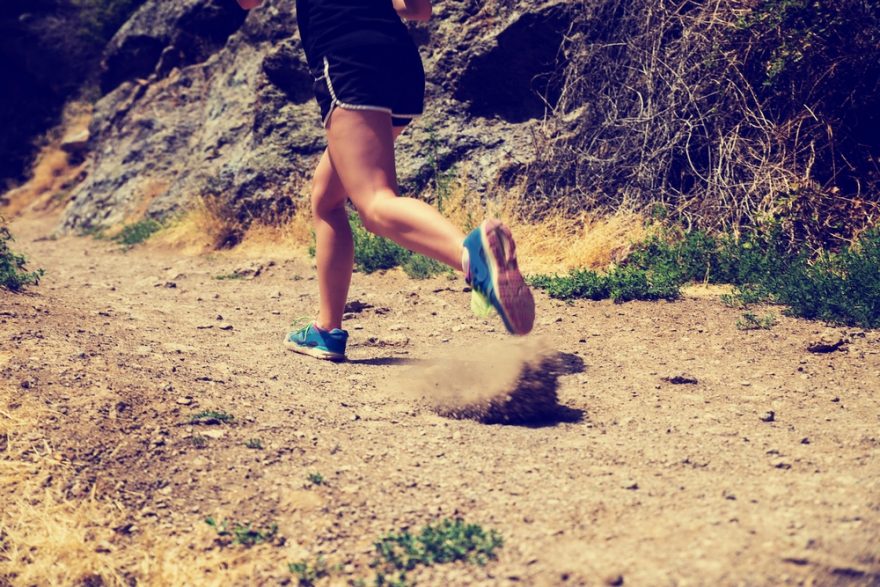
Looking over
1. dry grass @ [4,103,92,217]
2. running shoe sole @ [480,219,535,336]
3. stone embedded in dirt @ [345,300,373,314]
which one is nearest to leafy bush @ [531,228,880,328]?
stone embedded in dirt @ [345,300,373,314]

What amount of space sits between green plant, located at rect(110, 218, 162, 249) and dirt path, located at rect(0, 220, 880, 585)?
3.91 metres

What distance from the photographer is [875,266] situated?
14.0ft

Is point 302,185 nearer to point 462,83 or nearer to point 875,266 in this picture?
point 462,83

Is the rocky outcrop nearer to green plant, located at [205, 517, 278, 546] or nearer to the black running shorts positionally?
the black running shorts

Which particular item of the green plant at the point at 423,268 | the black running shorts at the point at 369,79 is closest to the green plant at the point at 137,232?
the green plant at the point at 423,268

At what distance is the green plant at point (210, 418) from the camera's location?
2.84 meters

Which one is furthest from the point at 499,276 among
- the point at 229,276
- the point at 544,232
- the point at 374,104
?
the point at 229,276

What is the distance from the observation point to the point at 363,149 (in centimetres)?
302

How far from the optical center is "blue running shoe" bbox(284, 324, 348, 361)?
377 centimetres

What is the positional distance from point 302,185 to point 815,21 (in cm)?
415

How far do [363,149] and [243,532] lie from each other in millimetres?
1379

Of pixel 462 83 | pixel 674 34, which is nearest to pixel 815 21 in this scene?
pixel 674 34

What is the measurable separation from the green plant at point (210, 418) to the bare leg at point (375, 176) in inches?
31.5

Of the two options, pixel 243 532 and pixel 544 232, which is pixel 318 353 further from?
pixel 544 232
